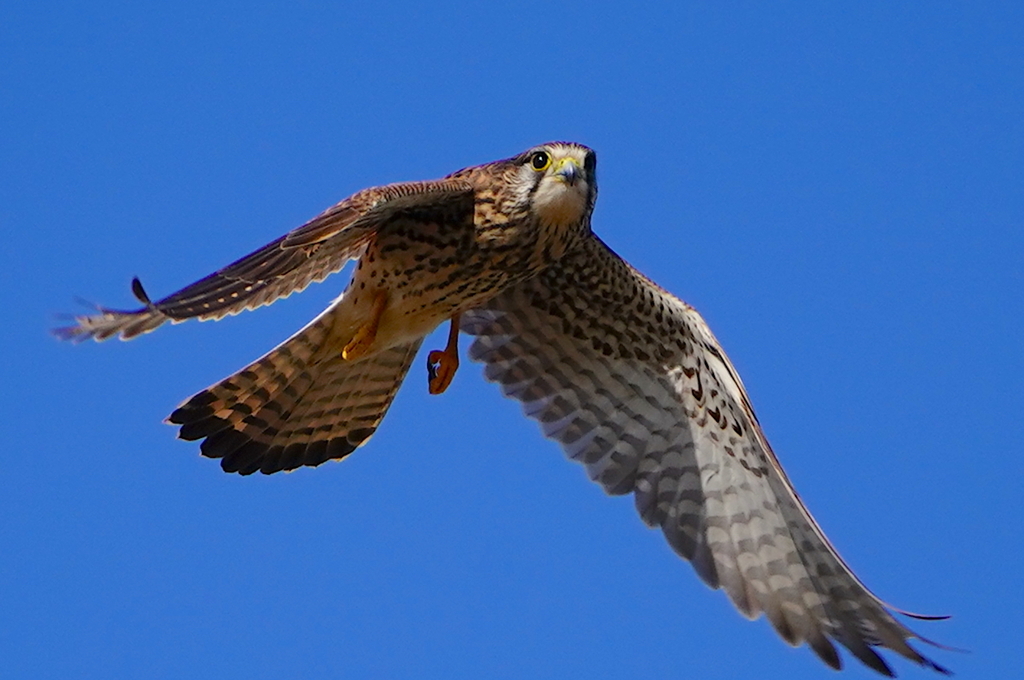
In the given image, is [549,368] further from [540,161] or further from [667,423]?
[540,161]

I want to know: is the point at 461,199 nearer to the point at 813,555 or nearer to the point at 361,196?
the point at 361,196

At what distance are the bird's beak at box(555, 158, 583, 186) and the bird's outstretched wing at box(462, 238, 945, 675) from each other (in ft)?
2.69

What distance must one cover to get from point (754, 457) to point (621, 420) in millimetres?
767

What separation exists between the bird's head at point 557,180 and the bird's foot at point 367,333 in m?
0.90

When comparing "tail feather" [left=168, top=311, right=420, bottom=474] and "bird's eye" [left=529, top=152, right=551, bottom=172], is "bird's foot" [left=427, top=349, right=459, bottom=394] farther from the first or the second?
"bird's eye" [left=529, top=152, right=551, bottom=172]

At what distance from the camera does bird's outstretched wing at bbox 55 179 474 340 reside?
5.80 metres

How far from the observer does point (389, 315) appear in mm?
7316

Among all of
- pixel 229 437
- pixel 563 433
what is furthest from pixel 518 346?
pixel 229 437

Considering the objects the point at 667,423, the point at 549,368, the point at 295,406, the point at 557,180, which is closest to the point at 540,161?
the point at 557,180

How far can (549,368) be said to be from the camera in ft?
27.3

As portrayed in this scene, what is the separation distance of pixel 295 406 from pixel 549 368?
58.6 inches

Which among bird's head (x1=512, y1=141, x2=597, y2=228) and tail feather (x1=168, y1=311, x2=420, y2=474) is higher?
bird's head (x1=512, y1=141, x2=597, y2=228)

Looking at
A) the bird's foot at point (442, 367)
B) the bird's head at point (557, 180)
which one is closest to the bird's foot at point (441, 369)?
the bird's foot at point (442, 367)

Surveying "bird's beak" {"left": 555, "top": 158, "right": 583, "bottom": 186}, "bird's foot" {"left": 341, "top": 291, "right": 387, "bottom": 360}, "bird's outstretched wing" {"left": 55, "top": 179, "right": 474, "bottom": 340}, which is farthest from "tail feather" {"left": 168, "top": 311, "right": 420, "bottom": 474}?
"bird's beak" {"left": 555, "top": 158, "right": 583, "bottom": 186}
